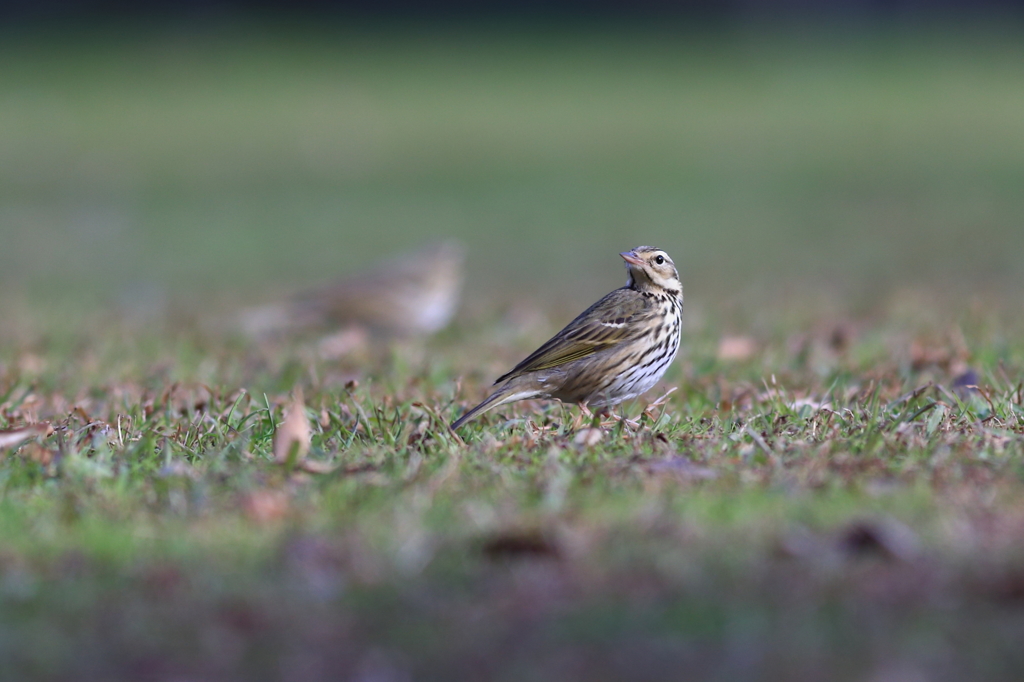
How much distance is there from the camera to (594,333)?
6.51 meters

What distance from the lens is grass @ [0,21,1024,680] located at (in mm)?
3660

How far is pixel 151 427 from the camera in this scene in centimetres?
598

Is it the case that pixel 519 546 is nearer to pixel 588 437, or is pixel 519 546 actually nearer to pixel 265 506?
pixel 265 506

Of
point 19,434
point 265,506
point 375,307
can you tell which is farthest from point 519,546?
point 375,307

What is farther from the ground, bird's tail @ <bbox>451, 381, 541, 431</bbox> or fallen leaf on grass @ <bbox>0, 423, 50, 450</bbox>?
fallen leaf on grass @ <bbox>0, 423, 50, 450</bbox>

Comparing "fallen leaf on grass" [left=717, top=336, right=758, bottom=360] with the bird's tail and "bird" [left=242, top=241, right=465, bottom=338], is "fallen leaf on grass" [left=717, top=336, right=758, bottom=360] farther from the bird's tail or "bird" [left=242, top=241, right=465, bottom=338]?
"bird" [left=242, top=241, right=465, bottom=338]

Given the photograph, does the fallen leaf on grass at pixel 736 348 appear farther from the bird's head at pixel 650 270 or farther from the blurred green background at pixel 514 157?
the blurred green background at pixel 514 157

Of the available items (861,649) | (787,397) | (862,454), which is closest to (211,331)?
(787,397)

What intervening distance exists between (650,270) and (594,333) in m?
0.54

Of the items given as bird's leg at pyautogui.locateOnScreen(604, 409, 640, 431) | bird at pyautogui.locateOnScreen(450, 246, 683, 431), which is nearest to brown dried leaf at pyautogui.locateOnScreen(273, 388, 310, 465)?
bird at pyautogui.locateOnScreen(450, 246, 683, 431)

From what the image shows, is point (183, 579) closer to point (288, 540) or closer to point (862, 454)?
point (288, 540)

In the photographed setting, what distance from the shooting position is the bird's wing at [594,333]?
6.37 metres

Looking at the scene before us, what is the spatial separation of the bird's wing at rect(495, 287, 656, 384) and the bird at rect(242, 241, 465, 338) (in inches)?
160

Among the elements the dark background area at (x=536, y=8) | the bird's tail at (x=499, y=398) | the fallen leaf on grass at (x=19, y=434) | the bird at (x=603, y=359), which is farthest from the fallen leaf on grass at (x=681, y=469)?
the dark background area at (x=536, y=8)
